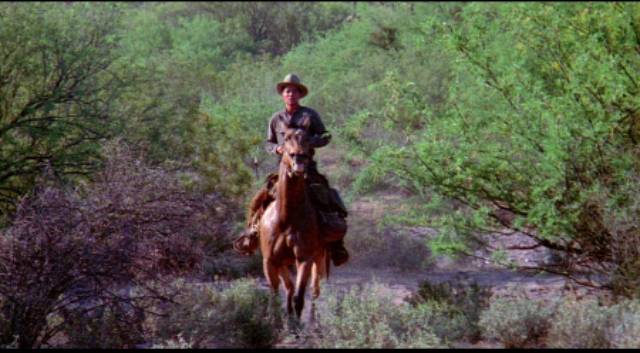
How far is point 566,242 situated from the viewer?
10602 millimetres

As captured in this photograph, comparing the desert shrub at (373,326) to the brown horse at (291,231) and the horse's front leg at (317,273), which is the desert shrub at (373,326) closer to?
the brown horse at (291,231)

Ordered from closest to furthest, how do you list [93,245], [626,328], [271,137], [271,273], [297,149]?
[626,328] < [93,245] < [297,149] < [271,273] < [271,137]

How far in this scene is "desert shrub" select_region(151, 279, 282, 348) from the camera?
8.77 meters

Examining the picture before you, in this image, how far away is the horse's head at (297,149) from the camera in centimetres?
848

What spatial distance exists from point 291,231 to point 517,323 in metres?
2.44

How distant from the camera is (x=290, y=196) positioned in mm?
9062

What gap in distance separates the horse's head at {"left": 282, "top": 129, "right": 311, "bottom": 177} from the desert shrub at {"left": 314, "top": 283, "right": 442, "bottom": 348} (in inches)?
54.7

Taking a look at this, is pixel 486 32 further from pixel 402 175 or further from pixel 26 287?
pixel 26 287

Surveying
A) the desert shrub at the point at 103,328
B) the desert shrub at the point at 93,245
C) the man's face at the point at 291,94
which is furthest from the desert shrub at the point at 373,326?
the man's face at the point at 291,94

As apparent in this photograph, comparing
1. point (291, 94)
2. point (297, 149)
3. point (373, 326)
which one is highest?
point (291, 94)

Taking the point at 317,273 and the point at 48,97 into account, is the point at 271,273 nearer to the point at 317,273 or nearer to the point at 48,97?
the point at 317,273

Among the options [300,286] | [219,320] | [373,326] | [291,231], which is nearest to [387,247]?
[291,231]

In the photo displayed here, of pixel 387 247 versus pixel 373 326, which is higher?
pixel 387 247

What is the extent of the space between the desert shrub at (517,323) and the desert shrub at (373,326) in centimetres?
65
